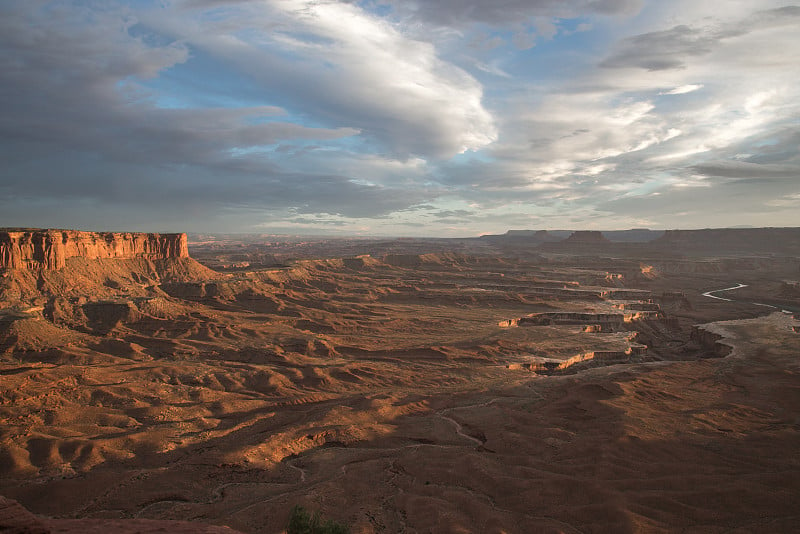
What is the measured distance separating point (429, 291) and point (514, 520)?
74312 mm

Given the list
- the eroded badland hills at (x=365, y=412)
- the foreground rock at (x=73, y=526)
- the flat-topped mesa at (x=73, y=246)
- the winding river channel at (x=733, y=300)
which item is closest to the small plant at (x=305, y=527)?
the foreground rock at (x=73, y=526)

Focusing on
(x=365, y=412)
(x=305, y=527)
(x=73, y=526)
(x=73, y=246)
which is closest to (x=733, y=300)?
(x=365, y=412)

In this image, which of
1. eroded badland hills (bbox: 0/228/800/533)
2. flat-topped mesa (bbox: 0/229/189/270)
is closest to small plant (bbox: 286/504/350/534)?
eroded badland hills (bbox: 0/228/800/533)

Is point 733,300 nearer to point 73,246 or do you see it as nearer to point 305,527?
point 305,527

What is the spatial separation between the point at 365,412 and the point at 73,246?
54.6 m

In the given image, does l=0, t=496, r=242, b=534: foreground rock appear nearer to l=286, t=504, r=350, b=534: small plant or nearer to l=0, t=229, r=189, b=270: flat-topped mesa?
l=286, t=504, r=350, b=534: small plant

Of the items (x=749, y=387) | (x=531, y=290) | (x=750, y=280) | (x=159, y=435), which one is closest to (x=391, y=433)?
(x=159, y=435)

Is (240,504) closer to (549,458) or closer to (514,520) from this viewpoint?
(514,520)

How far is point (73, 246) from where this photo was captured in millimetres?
60406

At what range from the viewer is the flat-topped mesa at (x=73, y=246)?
5262cm

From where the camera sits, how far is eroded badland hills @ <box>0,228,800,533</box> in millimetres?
16594

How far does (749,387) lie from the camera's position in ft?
108

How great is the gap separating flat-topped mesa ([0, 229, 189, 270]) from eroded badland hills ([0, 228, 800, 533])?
0.96 feet

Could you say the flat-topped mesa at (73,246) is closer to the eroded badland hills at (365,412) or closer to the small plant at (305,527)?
the eroded badland hills at (365,412)
